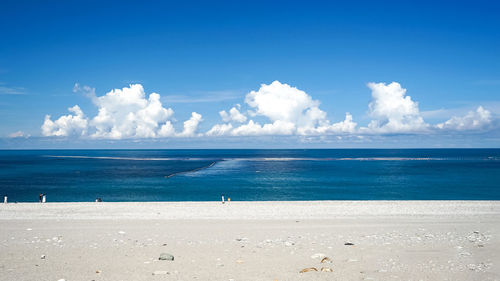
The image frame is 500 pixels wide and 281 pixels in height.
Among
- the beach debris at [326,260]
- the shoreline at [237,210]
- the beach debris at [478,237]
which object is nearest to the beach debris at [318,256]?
the beach debris at [326,260]

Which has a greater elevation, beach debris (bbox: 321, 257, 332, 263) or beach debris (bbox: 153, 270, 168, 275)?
beach debris (bbox: 321, 257, 332, 263)

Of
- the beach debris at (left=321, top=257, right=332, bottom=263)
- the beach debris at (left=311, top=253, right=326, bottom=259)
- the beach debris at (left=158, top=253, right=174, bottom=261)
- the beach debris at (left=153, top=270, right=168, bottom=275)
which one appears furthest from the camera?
the beach debris at (left=311, top=253, right=326, bottom=259)

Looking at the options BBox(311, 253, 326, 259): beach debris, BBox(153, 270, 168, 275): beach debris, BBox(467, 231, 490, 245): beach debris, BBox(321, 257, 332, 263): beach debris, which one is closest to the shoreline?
BBox(467, 231, 490, 245): beach debris

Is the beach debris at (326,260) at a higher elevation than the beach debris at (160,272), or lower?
higher

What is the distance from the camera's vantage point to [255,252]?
1827 cm

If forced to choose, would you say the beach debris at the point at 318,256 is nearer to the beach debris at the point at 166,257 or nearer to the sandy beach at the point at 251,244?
the sandy beach at the point at 251,244

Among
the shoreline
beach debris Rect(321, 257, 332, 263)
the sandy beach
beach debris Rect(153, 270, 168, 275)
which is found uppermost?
beach debris Rect(321, 257, 332, 263)

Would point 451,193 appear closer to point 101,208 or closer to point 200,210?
point 200,210

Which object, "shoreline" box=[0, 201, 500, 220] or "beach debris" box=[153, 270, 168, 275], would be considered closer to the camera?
"beach debris" box=[153, 270, 168, 275]

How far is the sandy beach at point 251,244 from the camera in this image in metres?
14.9

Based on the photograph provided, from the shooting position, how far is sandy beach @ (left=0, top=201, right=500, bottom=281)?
1488 cm

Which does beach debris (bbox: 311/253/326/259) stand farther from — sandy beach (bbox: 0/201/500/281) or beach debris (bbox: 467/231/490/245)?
beach debris (bbox: 467/231/490/245)

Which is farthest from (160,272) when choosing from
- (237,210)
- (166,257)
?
(237,210)

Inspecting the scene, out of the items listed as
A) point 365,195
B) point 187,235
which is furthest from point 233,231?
point 365,195
